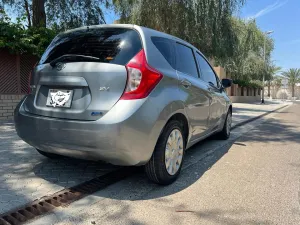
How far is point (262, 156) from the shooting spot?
5328 mm

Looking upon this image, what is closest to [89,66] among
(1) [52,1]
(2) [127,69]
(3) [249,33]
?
(2) [127,69]

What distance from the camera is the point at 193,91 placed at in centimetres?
414

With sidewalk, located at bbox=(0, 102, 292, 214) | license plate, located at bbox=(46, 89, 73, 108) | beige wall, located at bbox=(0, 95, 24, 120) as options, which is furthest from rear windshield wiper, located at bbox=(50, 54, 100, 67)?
beige wall, located at bbox=(0, 95, 24, 120)

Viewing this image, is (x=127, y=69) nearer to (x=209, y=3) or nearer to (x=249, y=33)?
(x=209, y=3)

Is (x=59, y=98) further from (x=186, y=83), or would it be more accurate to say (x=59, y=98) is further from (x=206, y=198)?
(x=206, y=198)

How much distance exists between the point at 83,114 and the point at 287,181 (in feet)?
9.13

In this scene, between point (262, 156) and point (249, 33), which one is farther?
point (249, 33)

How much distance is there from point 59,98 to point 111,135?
79 cm

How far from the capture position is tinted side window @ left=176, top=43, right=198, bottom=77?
161 inches

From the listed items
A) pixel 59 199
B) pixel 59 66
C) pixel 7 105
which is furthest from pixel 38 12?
pixel 59 199

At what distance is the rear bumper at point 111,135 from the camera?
292 cm

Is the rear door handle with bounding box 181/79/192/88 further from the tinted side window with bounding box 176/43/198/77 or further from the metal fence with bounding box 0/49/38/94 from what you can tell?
the metal fence with bounding box 0/49/38/94

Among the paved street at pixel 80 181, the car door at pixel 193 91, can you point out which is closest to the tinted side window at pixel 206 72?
the car door at pixel 193 91

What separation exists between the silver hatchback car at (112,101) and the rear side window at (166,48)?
0.02 metres
